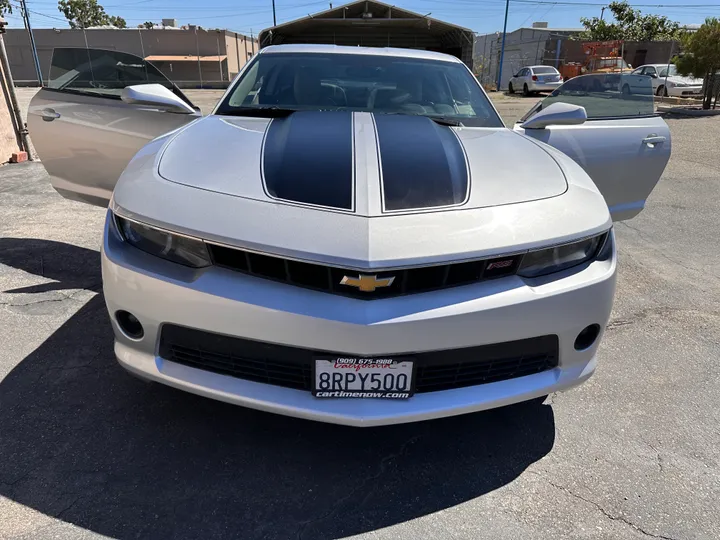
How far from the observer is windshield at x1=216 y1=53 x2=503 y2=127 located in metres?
3.11

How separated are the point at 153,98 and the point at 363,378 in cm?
223

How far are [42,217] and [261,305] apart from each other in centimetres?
440

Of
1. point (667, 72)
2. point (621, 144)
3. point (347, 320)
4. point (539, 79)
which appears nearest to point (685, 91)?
point (667, 72)

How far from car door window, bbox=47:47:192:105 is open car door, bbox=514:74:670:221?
8.47ft

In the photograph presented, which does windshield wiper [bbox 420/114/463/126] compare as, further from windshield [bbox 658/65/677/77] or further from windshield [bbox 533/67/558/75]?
windshield [bbox 533/67/558/75]

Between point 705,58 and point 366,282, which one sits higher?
point 366,282

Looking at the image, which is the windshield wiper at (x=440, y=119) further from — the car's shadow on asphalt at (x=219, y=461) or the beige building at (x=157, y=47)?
the beige building at (x=157, y=47)

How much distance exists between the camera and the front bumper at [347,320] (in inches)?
67.1

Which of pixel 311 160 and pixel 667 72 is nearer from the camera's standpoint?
Answer: pixel 311 160

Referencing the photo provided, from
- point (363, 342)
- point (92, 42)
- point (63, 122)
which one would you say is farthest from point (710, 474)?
point (92, 42)

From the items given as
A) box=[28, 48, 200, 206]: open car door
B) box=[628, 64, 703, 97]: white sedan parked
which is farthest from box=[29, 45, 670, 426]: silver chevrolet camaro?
box=[628, 64, 703, 97]: white sedan parked

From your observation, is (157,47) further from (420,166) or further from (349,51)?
(420,166)

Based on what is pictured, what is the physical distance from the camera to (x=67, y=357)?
2.72 meters

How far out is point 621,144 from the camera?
3.27 m
